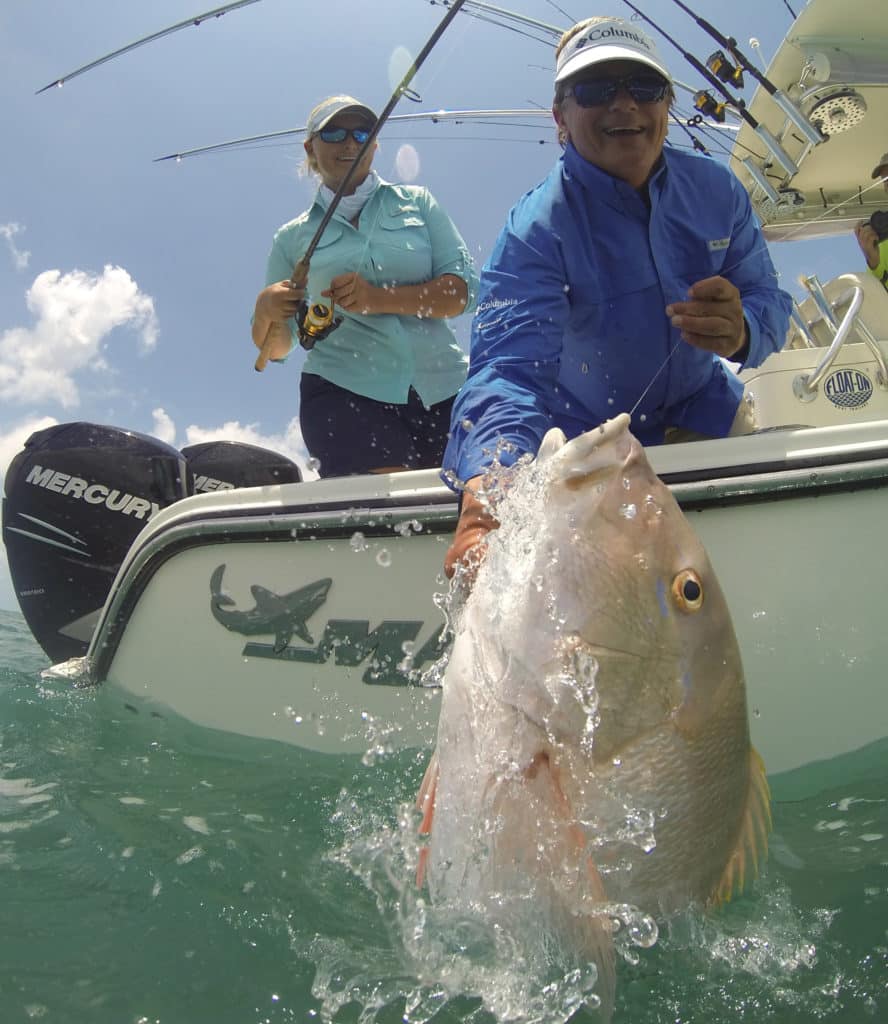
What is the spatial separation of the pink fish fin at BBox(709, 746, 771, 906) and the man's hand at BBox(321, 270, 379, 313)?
2409mm

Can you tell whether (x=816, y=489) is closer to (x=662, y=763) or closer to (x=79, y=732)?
(x=662, y=763)

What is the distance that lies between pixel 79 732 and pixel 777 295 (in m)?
2.96

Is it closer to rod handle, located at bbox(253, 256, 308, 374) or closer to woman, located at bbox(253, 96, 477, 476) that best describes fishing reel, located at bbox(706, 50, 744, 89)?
woman, located at bbox(253, 96, 477, 476)

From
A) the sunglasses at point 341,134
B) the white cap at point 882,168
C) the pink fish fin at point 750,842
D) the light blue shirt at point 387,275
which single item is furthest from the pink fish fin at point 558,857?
the white cap at point 882,168

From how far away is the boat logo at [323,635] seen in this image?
2361 millimetres

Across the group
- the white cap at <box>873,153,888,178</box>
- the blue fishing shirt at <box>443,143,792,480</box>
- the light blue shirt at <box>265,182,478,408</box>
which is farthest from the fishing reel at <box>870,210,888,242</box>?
the light blue shirt at <box>265,182,478,408</box>

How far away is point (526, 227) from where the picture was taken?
233 cm

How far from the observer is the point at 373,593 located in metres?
2.41

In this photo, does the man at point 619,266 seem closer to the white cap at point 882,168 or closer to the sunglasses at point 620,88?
the sunglasses at point 620,88

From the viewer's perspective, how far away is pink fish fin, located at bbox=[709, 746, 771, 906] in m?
1.25

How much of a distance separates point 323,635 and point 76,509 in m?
1.75

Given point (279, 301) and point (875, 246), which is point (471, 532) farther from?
→ point (875, 246)

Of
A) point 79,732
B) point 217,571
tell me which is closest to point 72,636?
point 79,732

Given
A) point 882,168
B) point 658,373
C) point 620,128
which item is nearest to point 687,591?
point 658,373
